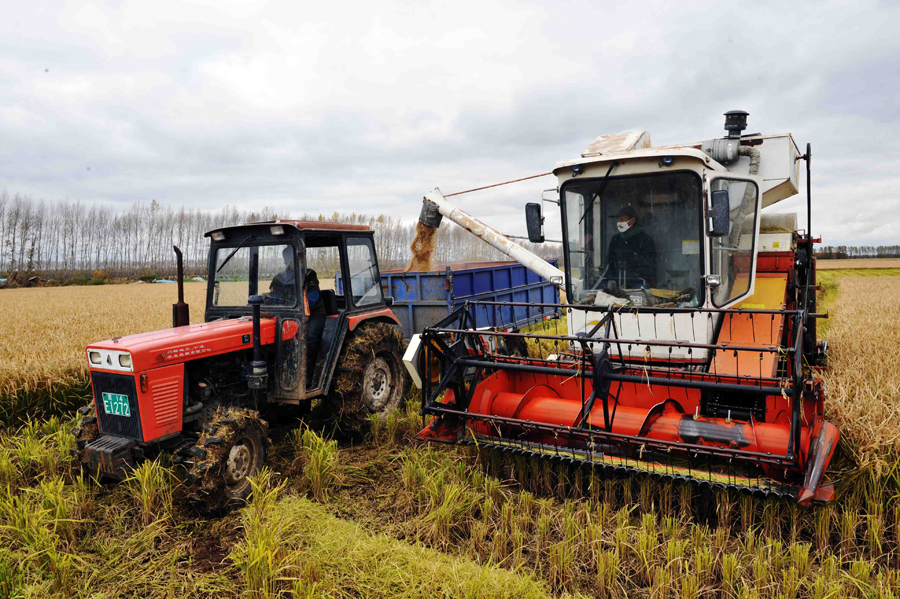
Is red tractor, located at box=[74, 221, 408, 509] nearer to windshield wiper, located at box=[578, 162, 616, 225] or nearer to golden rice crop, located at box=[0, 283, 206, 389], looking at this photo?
windshield wiper, located at box=[578, 162, 616, 225]

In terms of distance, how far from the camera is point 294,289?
4996mm

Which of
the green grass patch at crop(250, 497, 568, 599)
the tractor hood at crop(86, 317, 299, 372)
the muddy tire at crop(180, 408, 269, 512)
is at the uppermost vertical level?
the tractor hood at crop(86, 317, 299, 372)

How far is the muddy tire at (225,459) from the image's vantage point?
3.78 meters

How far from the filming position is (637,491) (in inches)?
162

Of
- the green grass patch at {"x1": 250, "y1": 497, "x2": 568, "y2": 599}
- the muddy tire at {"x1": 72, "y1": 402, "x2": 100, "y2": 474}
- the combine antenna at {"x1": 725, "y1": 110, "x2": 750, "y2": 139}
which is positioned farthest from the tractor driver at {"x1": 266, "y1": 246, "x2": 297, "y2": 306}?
the combine antenna at {"x1": 725, "y1": 110, "x2": 750, "y2": 139}

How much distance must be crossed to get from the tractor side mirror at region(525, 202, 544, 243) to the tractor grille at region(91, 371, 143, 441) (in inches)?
136

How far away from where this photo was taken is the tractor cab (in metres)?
4.91

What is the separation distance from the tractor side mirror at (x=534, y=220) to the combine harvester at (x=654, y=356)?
0.4 inches

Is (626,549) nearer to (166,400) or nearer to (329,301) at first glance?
(166,400)

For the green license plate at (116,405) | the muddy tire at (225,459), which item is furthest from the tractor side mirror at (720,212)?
the green license plate at (116,405)

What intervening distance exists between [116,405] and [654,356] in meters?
4.21

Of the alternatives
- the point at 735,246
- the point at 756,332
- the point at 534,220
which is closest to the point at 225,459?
the point at 534,220

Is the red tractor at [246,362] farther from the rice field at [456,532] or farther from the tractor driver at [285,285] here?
the rice field at [456,532]

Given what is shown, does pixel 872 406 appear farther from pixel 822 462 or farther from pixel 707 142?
pixel 707 142
